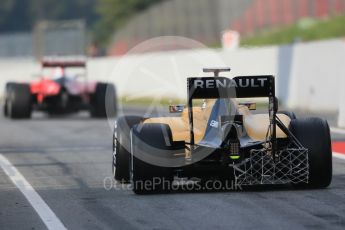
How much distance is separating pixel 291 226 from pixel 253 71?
22132 mm

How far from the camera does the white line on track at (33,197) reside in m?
8.45

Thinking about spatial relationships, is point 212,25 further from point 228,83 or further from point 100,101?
point 228,83

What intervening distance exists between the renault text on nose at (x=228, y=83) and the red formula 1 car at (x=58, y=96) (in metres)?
15.5

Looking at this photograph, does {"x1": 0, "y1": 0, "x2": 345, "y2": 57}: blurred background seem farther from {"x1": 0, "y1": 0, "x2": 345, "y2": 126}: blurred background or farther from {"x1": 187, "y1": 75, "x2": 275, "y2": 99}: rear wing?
{"x1": 187, "y1": 75, "x2": 275, "y2": 99}: rear wing

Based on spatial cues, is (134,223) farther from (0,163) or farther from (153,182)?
(0,163)

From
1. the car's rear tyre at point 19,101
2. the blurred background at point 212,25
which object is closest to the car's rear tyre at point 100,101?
the car's rear tyre at point 19,101

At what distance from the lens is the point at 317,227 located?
7.85m

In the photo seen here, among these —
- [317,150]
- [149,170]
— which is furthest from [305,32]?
[149,170]

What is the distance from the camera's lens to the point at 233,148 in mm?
10086

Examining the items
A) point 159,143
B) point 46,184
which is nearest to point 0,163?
point 46,184

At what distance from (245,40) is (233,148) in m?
→ 30.6

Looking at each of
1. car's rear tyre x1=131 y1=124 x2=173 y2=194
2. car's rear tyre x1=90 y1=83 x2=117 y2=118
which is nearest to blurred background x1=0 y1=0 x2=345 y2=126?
car's rear tyre x1=90 y1=83 x2=117 y2=118

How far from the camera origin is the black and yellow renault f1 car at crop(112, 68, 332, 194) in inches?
395

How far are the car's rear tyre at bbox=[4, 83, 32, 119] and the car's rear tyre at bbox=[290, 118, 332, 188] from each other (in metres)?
16.1
